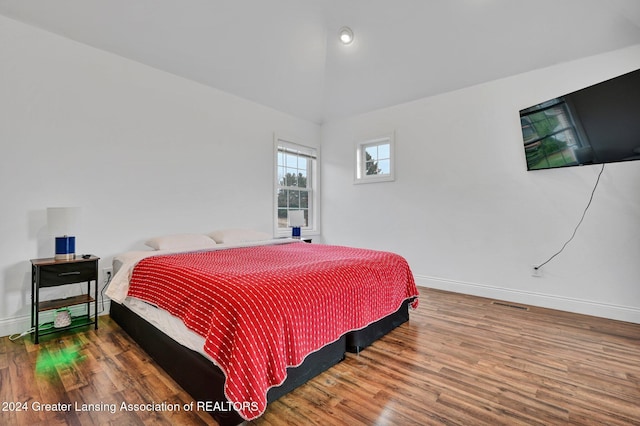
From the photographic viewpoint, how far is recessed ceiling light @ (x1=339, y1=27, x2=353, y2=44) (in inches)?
143

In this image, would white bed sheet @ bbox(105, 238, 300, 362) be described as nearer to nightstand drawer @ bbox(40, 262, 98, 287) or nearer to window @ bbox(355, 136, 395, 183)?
nightstand drawer @ bbox(40, 262, 98, 287)

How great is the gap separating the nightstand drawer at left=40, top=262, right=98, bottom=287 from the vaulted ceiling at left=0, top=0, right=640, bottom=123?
2137 millimetres

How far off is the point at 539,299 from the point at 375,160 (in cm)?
274

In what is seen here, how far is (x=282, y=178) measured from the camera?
15.8ft

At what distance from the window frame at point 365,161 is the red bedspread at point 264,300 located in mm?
2060

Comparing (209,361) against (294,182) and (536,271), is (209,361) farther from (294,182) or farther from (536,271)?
(294,182)

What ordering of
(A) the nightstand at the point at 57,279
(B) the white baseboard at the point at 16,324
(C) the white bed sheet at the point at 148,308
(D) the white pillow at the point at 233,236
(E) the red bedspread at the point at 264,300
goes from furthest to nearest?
1. (D) the white pillow at the point at 233,236
2. (B) the white baseboard at the point at 16,324
3. (A) the nightstand at the point at 57,279
4. (C) the white bed sheet at the point at 148,308
5. (E) the red bedspread at the point at 264,300

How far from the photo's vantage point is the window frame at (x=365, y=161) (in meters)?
4.40

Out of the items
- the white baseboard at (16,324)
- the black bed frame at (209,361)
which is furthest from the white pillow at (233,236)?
the white baseboard at (16,324)

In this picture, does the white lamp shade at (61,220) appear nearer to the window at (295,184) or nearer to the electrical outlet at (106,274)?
the electrical outlet at (106,274)

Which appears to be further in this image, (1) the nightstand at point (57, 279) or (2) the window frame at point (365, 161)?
(2) the window frame at point (365, 161)

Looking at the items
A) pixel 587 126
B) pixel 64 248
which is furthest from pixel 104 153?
pixel 587 126

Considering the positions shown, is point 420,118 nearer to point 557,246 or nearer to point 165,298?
point 557,246

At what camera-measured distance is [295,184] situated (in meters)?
5.03
